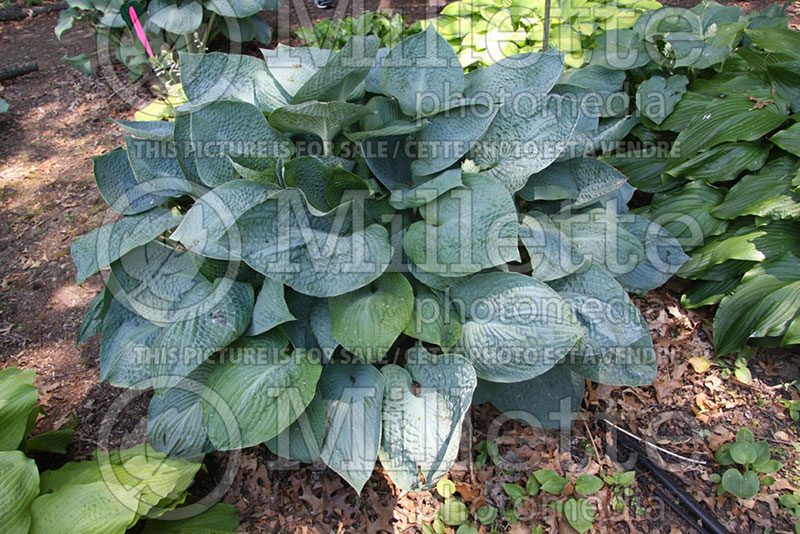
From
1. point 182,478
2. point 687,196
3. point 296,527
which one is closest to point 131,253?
point 182,478

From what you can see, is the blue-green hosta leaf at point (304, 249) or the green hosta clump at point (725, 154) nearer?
the blue-green hosta leaf at point (304, 249)

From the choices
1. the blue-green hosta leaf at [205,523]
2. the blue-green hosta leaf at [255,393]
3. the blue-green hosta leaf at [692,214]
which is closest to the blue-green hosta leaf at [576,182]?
the blue-green hosta leaf at [692,214]

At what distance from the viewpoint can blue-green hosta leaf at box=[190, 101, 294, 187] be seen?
1692 millimetres

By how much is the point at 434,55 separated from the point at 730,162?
4.62ft

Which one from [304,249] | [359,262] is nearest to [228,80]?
[304,249]

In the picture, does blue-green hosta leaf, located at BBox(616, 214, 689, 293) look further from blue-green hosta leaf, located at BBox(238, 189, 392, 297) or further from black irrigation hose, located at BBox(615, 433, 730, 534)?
blue-green hosta leaf, located at BBox(238, 189, 392, 297)

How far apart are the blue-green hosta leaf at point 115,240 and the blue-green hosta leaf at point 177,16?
2.13m

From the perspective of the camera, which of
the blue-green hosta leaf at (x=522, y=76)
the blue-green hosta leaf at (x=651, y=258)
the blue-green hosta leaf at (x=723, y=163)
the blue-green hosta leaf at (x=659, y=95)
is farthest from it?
the blue-green hosta leaf at (x=659, y=95)

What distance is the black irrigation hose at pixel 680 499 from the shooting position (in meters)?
1.80

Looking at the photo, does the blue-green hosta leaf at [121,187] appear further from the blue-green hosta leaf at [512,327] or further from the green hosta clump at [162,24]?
the green hosta clump at [162,24]

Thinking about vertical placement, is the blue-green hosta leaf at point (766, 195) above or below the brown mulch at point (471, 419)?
above

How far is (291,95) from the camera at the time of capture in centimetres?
194

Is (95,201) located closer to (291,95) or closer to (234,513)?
(291,95)

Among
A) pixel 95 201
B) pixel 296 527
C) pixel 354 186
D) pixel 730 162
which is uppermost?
pixel 354 186
